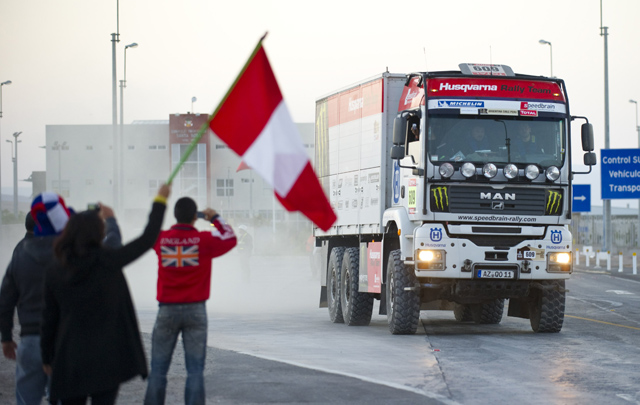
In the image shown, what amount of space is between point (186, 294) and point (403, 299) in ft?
28.8

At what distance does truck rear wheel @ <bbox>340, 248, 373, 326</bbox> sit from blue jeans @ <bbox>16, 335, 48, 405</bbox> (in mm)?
11593

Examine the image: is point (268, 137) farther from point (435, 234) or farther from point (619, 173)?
point (619, 173)

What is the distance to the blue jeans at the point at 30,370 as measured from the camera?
7430mm

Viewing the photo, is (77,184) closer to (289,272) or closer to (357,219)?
(289,272)

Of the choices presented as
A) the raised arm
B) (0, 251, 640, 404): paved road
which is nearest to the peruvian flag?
the raised arm

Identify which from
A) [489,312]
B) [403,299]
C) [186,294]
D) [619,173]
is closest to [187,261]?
[186,294]

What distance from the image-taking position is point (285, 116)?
7.84 meters

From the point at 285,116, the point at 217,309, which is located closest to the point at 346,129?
the point at 217,309

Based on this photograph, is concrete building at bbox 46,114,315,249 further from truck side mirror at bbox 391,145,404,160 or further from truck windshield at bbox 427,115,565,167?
truck side mirror at bbox 391,145,404,160

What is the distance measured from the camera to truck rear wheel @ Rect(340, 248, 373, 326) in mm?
18828

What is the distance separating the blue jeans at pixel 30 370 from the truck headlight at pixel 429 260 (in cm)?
906

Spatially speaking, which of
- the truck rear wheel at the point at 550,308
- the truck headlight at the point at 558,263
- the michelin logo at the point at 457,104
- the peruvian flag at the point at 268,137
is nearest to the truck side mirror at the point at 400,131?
the michelin logo at the point at 457,104

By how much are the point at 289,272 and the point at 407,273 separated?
28.5 metres

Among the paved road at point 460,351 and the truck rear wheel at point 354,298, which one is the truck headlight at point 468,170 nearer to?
the paved road at point 460,351
